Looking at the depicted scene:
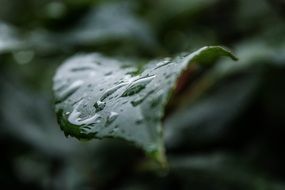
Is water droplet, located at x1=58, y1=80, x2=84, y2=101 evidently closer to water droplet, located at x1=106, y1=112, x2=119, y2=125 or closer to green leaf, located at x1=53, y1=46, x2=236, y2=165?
green leaf, located at x1=53, y1=46, x2=236, y2=165

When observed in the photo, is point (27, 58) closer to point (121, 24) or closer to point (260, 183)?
point (121, 24)

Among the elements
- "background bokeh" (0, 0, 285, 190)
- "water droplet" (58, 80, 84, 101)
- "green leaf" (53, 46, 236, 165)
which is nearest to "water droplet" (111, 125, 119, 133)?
"green leaf" (53, 46, 236, 165)

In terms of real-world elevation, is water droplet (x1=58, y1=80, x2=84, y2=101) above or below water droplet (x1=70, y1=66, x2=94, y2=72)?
below

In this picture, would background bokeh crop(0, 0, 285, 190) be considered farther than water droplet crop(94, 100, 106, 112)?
Yes

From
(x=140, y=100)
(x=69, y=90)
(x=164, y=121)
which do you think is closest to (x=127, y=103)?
(x=140, y=100)

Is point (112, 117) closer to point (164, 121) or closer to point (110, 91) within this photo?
point (110, 91)

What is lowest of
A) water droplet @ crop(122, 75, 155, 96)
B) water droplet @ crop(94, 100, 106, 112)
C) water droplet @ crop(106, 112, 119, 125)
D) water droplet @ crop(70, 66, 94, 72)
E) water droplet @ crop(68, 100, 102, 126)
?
water droplet @ crop(106, 112, 119, 125)

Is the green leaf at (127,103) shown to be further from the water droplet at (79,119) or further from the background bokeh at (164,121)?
the background bokeh at (164,121)

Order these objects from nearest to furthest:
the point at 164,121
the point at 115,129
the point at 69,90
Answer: the point at 115,129 → the point at 69,90 → the point at 164,121
